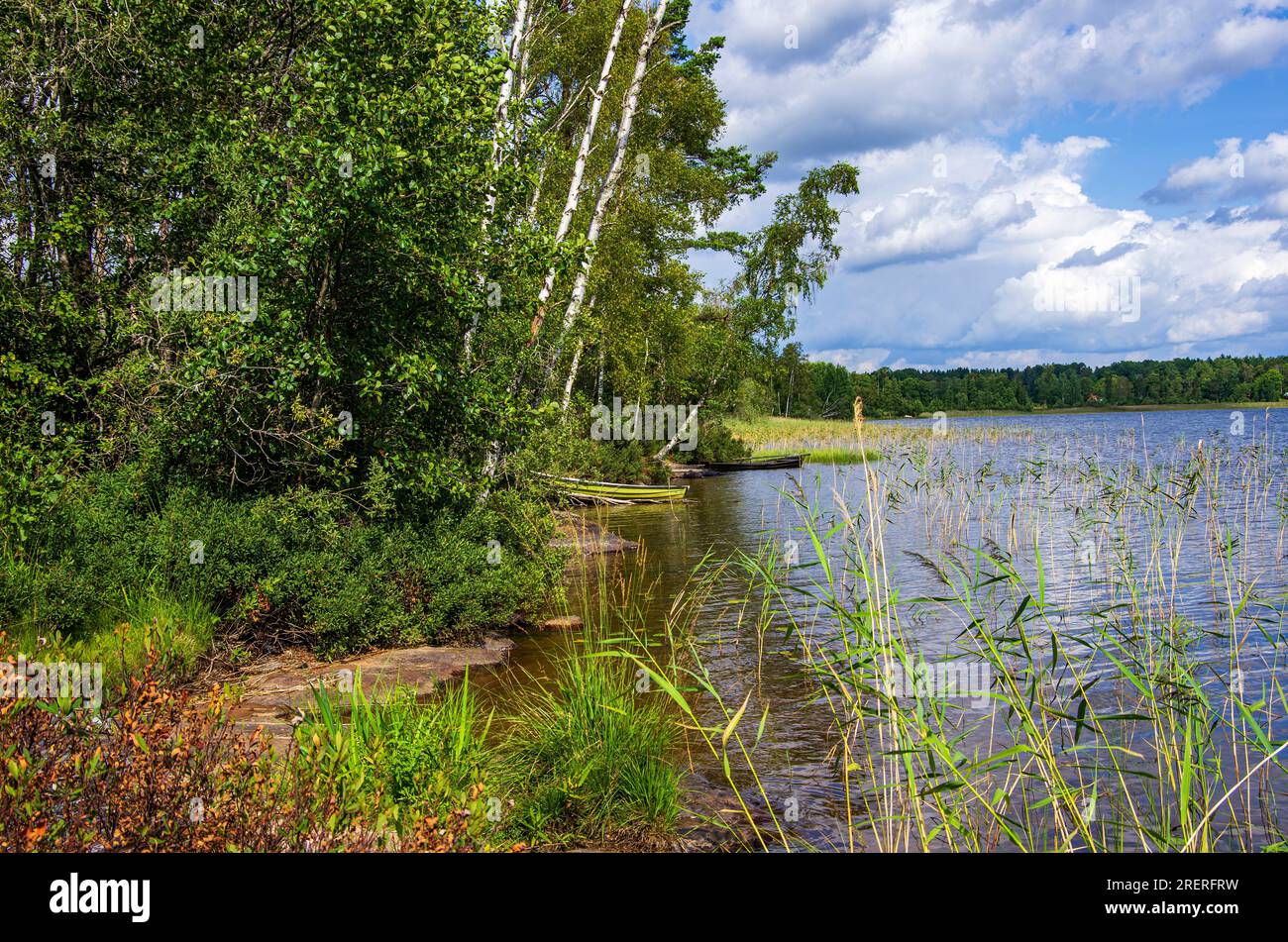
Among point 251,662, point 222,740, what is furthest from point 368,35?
point 222,740

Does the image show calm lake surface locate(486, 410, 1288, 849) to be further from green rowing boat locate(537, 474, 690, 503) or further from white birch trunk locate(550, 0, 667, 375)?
white birch trunk locate(550, 0, 667, 375)

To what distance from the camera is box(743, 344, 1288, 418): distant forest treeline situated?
316 feet

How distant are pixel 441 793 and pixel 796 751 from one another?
3.60m

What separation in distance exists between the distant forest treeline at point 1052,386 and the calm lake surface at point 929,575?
57455 millimetres

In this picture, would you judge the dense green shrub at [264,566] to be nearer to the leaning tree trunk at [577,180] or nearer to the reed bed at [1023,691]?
the reed bed at [1023,691]

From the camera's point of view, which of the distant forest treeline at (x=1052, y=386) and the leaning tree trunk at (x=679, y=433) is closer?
the leaning tree trunk at (x=679, y=433)

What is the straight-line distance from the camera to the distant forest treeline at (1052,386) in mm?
96438

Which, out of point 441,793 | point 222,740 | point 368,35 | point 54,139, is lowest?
point 441,793

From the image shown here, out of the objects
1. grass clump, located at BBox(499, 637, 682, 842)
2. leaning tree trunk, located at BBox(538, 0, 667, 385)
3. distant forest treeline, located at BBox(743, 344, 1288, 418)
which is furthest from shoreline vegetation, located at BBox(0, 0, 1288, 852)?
distant forest treeline, located at BBox(743, 344, 1288, 418)

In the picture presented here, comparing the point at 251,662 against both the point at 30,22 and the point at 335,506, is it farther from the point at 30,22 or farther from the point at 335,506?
the point at 30,22

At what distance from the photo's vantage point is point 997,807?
5613 millimetres

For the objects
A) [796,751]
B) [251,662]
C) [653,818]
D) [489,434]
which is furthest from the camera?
[489,434]

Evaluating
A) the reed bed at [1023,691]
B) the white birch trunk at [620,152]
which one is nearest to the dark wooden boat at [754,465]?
the reed bed at [1023,691]

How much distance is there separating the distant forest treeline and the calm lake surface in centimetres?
5745
